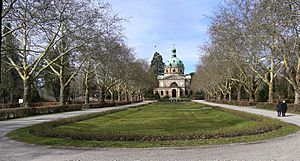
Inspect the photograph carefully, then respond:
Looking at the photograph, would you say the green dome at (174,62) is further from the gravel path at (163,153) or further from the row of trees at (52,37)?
the gravel path at (163,153)

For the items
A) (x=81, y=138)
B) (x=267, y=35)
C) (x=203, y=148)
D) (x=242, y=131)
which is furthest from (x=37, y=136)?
(x=267, y=35)

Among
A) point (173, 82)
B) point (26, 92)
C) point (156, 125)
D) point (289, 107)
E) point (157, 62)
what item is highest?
point (157, 62)

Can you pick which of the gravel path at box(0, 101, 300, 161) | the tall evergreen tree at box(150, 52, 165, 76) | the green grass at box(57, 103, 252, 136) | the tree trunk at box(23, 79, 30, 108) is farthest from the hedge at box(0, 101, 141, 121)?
the tall evergreen tree at box(150, 52, 165, 76)

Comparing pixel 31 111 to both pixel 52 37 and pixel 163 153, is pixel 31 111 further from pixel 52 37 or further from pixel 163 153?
pixel 163 153

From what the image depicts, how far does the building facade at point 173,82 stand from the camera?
5842 inches

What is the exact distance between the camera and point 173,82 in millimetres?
149625

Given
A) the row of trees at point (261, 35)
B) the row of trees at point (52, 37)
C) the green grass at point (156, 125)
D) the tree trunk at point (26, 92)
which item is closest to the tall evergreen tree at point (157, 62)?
the row of trees at point (52, 37)

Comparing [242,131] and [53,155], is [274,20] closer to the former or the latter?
[242,131]

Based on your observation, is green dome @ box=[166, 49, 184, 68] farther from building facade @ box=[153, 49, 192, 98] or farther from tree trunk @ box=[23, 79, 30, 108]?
tree trunk @ box=[23, 79, 30, 108]

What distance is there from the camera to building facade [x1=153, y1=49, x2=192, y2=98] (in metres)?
148

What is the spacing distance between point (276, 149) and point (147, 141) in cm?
432

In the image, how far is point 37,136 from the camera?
13367 mm

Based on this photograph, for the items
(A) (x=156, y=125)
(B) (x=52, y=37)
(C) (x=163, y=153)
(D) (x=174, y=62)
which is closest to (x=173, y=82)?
(D) (x=174, y=62)

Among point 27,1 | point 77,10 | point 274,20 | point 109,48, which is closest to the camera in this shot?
point 27,1
